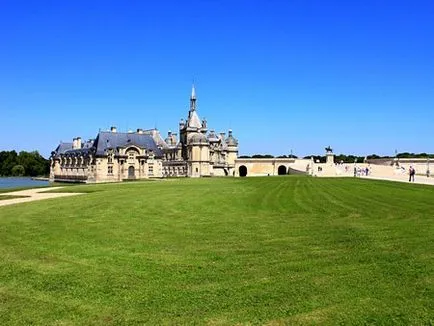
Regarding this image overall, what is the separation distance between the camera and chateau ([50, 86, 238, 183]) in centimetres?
8356

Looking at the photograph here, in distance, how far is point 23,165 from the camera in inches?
5064

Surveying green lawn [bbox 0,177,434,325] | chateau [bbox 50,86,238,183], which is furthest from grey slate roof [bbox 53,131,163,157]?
green lawn [bbox 0,177,434,325]

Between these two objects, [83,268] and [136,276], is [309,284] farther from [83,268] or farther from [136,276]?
[83,268]

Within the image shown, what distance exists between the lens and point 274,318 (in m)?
6.40

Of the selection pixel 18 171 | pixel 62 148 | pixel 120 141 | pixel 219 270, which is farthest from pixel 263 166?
pixel 219 270

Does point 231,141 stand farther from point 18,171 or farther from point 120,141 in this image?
point 18,171

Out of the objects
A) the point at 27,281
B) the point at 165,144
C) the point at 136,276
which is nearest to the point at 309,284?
the point at 136,276

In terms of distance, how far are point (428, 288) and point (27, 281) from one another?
6.74m

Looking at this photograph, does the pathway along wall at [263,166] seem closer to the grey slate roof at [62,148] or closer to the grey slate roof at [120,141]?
the grey slate roof at [120,141]

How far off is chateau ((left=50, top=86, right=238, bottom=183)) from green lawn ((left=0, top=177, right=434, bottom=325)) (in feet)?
226

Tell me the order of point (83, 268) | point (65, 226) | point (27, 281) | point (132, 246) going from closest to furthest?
1. point (27, 281)
2. point (83, 268)
3. point (132, 246)
4. point (65, 226)

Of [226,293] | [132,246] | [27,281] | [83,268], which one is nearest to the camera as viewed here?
[226,293]

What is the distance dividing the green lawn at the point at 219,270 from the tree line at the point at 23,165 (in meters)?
120

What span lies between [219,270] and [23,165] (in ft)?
430
